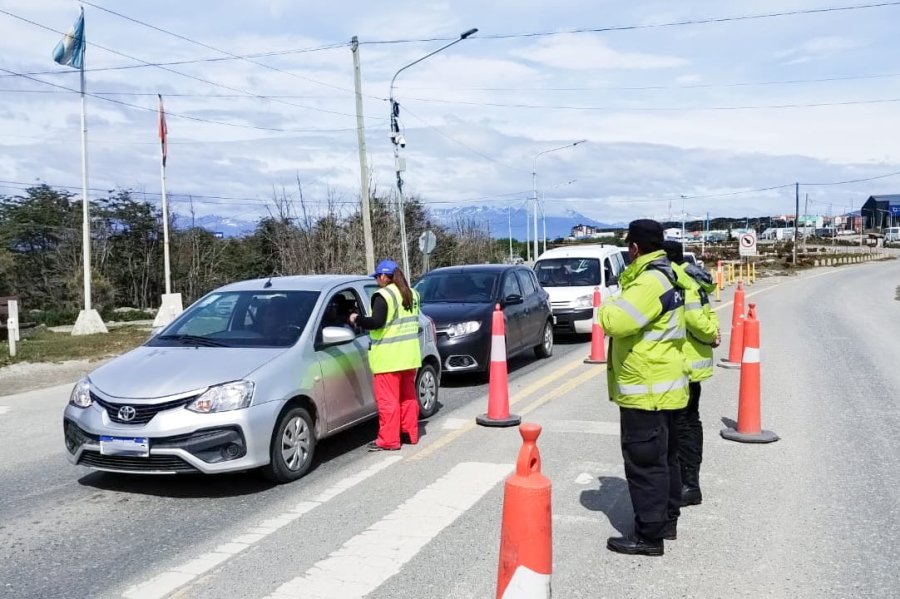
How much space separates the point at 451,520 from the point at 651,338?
185 centimetres

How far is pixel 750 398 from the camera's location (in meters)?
7.57

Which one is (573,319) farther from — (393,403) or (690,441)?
(690,441)

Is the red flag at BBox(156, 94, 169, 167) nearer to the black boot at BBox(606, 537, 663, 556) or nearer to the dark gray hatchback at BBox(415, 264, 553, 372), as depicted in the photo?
the dark gray hatchback at BBox(415, 264, 553, 372)

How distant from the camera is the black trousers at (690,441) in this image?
5590 mm

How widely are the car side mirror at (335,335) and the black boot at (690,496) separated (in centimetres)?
292

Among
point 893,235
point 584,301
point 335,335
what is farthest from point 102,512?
point 893,235

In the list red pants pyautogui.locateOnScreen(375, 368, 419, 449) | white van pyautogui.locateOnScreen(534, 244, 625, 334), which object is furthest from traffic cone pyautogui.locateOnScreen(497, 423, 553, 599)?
white van pyautogui.locateOnScreen(534, 244, 625, 334)

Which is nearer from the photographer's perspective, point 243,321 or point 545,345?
point 243,321

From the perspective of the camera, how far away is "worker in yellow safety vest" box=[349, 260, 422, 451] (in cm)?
731

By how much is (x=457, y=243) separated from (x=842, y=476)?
1730 inches

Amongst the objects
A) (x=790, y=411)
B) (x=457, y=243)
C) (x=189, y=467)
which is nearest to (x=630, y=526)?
(x=189, y=467)

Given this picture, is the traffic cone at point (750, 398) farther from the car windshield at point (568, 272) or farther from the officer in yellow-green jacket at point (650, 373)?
the car windshield at point (568, 272)

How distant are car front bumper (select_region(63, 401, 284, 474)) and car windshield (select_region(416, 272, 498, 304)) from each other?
21.0 feet

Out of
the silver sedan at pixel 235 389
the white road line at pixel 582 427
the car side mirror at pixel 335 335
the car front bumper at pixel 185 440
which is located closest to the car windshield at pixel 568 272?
A: the white road line at pixel 582 427
